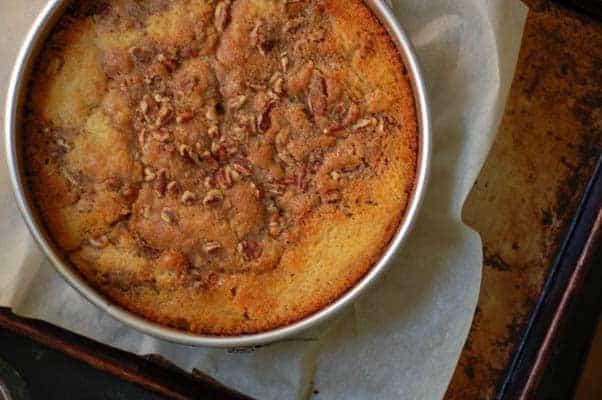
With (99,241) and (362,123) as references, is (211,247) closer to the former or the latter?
(99,241)

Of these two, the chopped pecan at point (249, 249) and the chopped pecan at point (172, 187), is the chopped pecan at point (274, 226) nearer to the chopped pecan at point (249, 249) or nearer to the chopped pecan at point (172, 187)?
the chopped pecan at point (249, 249)

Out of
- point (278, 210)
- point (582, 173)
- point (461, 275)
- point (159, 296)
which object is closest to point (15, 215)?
point (159, 296)

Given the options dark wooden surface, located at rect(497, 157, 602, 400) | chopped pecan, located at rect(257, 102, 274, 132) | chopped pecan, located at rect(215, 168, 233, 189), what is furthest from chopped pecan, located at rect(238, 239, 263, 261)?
dark wooden surface, located at rect(497, 157, 602, 400)

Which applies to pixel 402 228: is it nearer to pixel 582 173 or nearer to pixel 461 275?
pixel 461 275

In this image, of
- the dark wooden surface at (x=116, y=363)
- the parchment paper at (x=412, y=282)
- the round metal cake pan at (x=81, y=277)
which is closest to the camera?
the round metal cake pan at (x=81, y=277)

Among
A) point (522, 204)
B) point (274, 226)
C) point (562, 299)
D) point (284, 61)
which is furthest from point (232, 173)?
point (562, 299)

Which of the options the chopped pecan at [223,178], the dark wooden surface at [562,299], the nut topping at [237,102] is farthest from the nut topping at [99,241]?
the dark wooden surface at [562,299]
